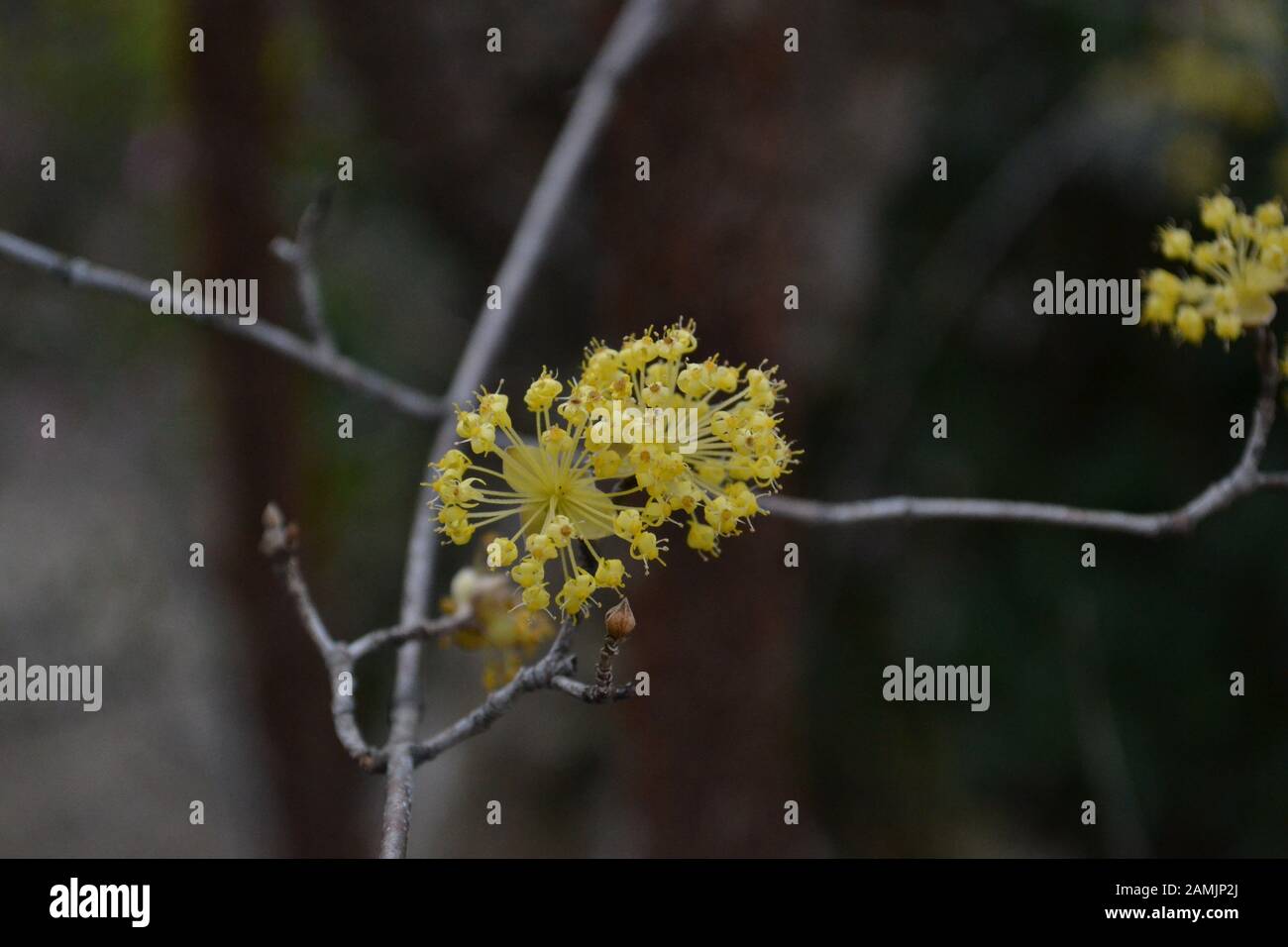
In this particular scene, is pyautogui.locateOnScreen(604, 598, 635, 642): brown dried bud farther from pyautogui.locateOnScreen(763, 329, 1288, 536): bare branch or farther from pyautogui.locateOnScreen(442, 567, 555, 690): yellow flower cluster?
pyautogui.locateOnScreen(763, 329, 1288, 536): bare branch

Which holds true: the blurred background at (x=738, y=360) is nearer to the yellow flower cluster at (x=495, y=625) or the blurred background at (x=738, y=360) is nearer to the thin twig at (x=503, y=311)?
the thin twig at (x=503, y=311)

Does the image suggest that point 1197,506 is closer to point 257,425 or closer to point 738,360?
point 738,360

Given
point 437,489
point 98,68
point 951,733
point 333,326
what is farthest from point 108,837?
point 437,489

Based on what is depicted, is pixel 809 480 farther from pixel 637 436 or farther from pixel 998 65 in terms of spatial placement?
pixel 637 436

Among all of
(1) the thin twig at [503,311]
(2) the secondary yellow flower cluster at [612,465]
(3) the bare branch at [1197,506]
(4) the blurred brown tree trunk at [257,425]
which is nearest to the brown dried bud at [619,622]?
(2) the secondary yellow flower cluster at [612,465]

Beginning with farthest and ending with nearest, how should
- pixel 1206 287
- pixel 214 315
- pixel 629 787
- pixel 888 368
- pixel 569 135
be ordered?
pixel 888 368, pixel 629 787, pixel 569 135, pixel 214 315, pixel 1206 287

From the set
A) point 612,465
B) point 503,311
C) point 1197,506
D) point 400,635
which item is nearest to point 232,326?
point 503,311
